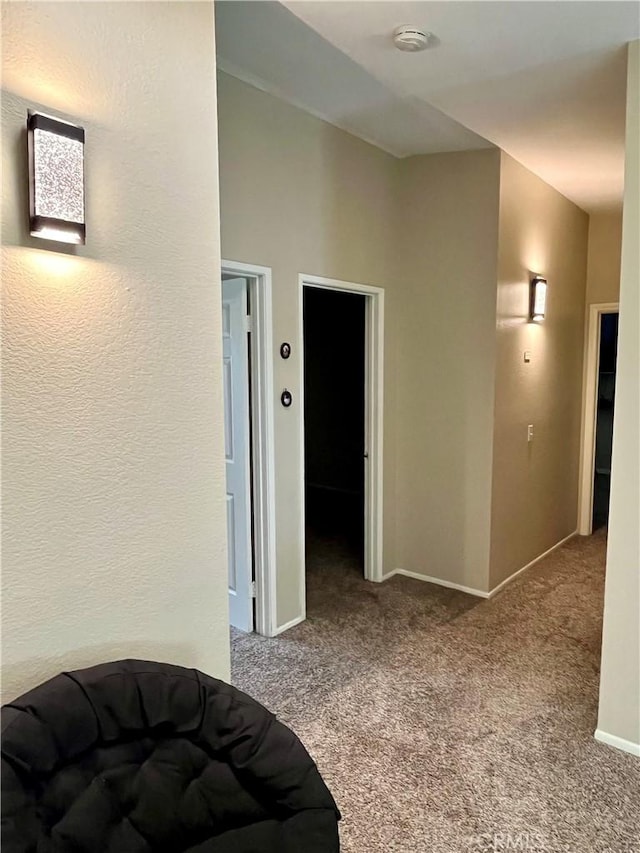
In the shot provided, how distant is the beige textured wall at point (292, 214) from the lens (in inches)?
120

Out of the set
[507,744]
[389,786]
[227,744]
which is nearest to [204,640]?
[227,744]

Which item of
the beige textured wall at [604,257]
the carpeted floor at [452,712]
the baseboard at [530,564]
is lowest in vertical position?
the carpeted floor at [452,712]

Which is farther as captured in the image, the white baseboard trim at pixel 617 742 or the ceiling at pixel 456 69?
the white baseboard trim at pixel 617 742

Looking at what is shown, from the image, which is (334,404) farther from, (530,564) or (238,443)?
(238,443)

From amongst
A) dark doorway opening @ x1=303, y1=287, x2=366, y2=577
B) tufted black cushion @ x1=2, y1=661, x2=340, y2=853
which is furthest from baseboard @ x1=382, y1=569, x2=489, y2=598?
tufted black cushion @ x1=2, y1=661, x2=340, y2=853

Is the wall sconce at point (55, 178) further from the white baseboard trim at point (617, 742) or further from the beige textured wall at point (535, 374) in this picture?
the beige textured wall at point (535, 374)

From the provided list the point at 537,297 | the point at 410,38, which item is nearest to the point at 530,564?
the point at 537,297

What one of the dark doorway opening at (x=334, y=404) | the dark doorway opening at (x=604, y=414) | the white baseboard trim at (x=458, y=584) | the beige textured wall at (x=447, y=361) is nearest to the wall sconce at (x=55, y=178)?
the beige textured wall at (x=447, y=361)

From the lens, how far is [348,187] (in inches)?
147

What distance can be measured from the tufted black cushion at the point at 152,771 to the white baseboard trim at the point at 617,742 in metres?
1.60

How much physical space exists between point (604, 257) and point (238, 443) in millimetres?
3718

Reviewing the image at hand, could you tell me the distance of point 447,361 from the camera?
4109 mm

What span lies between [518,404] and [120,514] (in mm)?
3261

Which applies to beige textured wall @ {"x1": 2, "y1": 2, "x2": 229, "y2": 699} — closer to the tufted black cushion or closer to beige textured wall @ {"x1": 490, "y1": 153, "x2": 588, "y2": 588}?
the tufted black cushion
